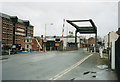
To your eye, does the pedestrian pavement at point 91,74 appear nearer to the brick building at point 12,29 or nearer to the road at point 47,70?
the road at point 47,70

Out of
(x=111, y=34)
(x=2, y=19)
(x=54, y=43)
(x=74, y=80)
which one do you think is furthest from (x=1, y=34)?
(x=74, y=80)

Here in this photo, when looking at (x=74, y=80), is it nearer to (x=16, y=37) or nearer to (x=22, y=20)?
(x=16, y=37)

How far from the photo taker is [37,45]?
1500 inches

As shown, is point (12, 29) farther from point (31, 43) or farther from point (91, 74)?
point (91, 74)

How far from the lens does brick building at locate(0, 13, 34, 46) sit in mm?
41841

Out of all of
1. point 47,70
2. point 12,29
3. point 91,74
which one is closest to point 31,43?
point 12,29

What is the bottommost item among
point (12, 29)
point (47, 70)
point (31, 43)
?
point (47, 70)

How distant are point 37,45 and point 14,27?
19537 millimetres

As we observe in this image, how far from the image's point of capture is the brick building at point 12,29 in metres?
41.8

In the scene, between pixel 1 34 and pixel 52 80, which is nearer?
pixel 52 80

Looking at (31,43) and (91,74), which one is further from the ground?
(31,43)

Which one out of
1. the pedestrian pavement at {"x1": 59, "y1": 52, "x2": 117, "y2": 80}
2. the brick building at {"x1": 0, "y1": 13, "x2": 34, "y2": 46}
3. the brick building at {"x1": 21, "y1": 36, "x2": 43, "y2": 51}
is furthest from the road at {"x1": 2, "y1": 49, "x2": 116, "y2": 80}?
the brick building at {"x1": 0, "y1": 13, "x2": 34, "y2": 46}

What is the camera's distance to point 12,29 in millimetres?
47969

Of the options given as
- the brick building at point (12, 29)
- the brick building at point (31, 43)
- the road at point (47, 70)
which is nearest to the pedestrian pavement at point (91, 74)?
the road at point (47, 70)
